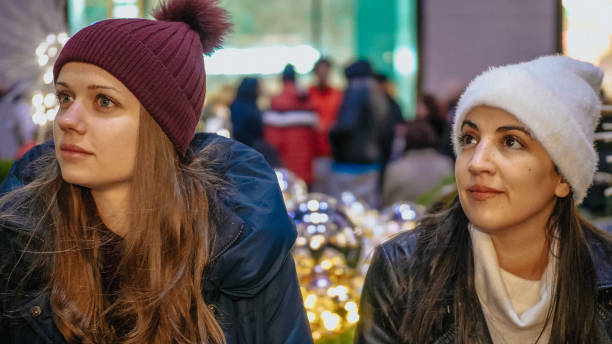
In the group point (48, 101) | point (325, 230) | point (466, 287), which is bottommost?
point (325, 230)

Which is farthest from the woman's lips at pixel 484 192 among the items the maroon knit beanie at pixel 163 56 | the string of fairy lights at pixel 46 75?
the string of fairy lights at pixel 46 75

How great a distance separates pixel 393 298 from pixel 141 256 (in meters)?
0.88

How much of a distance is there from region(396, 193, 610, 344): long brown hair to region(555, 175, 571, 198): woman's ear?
5cm

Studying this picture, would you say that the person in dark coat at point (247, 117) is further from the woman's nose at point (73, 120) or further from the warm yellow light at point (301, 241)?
the woman's nose at point (73, 120)

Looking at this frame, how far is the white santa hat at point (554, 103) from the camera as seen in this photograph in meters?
2.40

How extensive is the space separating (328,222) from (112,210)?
4.55ft

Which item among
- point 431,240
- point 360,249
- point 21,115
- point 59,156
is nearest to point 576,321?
point 431,240

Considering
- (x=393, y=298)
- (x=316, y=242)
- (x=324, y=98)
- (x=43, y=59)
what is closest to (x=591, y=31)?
(x=316, y=242)

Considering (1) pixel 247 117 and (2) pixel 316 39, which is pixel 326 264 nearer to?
(1) pixel 247 117

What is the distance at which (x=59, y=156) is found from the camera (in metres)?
2.34

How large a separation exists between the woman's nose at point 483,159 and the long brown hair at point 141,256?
85 cm

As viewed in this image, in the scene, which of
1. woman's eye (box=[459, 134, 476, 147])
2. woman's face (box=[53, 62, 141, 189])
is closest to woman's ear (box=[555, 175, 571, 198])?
woman's eye (box=[459, 134, 476, 147])

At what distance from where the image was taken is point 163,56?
2.39 meters

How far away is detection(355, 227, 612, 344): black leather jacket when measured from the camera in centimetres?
254
